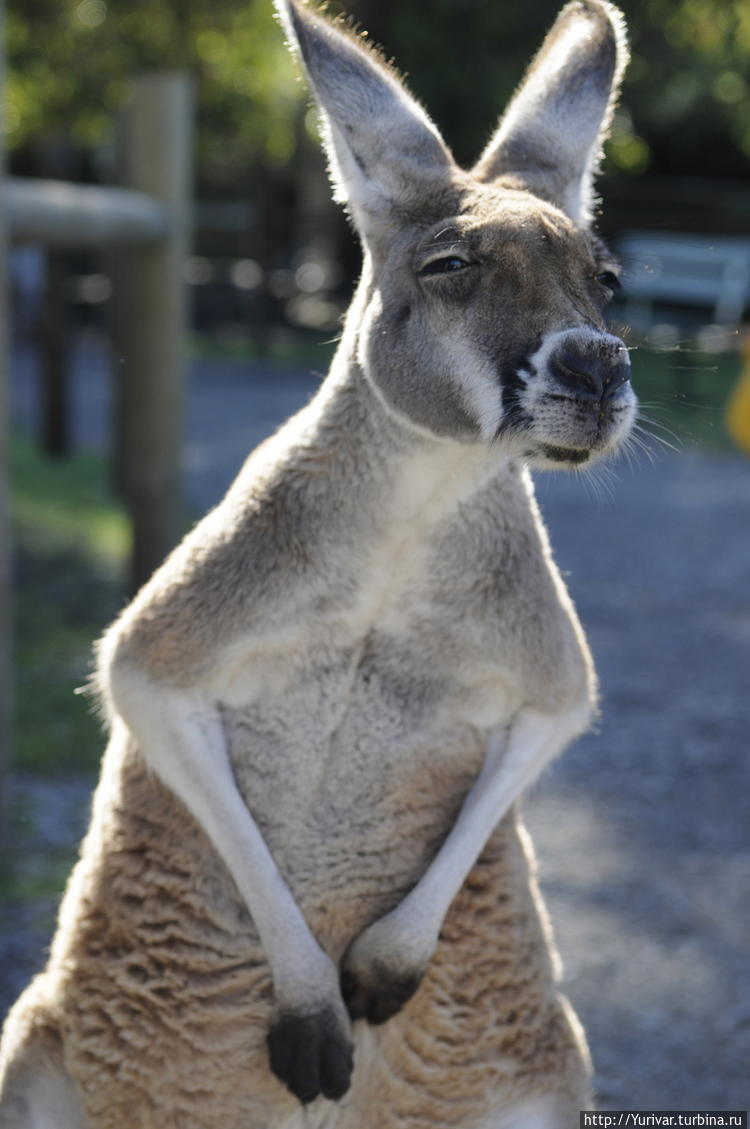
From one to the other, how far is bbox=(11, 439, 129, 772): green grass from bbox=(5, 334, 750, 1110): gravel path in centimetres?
45

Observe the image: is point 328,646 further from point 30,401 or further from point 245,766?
point 30,401

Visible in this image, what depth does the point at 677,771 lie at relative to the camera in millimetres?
5250

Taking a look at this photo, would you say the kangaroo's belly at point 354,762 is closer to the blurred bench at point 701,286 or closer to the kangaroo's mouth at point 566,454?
the kangaroo's mouth at point 566,454


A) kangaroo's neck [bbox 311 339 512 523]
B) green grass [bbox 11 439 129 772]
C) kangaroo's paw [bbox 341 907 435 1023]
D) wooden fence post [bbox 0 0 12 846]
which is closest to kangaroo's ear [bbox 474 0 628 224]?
kangaroo's neck [bbox 311 339 512 523]

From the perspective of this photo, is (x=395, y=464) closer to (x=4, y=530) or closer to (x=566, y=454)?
(x=566, y=454)

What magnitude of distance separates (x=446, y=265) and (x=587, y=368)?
31 cm

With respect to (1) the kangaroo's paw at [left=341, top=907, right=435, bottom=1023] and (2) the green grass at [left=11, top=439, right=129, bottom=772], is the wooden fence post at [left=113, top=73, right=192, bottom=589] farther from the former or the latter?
(1) the kangaroo's paw at [left=341, top=907, right=435, bottom=1023]

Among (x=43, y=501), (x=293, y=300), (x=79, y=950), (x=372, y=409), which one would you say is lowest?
(x=293, y=300)

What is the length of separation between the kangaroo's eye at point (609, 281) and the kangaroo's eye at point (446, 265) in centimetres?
23

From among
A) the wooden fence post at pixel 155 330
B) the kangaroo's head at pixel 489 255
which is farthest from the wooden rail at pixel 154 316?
the kangaroo's head at pixel 489 255

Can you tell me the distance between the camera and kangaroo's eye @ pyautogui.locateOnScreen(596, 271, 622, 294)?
229cm

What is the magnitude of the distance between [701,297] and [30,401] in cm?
802

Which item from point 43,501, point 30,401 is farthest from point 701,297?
point 43,501

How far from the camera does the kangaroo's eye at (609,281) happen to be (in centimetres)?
229
